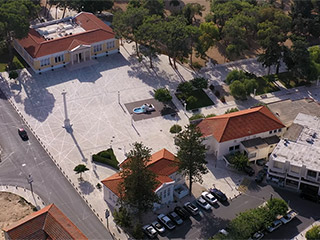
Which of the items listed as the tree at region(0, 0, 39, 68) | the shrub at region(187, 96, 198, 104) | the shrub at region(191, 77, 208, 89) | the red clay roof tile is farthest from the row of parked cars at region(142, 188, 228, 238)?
the tree at region(0, 0, 39, 68)

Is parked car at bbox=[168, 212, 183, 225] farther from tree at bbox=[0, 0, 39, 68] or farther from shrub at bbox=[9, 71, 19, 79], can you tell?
tree at bbox=[0, 0, 39, 68]

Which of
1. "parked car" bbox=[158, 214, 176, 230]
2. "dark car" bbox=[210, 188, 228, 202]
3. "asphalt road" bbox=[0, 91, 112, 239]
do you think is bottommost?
"asphalt road" bbox=[0, 91, 112, 239]

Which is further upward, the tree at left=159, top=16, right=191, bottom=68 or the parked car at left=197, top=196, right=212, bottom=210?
the tree at left=159, top=16, right=191, bottom=68

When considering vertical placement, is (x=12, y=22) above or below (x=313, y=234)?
above

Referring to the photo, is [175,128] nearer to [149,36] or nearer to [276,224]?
[149,36]

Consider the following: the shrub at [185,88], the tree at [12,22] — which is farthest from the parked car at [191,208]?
the tree at [12,22]

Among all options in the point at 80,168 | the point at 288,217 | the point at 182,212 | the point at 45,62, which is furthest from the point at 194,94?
the point at 288,217

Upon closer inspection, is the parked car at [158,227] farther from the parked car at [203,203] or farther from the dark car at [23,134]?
the dark car at [23,134]
